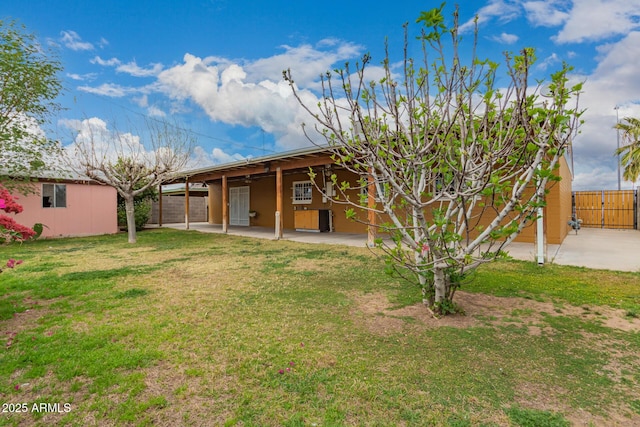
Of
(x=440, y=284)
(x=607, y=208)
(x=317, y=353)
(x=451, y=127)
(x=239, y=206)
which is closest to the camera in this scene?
(x=317, y=353)

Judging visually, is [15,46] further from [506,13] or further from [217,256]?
[506,13]

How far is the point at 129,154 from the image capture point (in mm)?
11172

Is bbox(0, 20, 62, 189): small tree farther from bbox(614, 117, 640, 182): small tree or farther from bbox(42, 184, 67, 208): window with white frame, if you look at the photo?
bbox(614, 117, 640, 182): small tree

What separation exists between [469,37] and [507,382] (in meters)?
2.95

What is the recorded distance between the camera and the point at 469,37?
9.57 feet

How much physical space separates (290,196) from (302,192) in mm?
831

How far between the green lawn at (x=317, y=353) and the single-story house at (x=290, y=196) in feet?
13.7

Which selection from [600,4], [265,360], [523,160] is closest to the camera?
[265,360]

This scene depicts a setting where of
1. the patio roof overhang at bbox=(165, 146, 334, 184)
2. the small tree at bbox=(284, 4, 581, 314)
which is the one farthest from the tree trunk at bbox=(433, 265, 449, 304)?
the patio roof overhang at bbox=(165, 146, 334, 184)

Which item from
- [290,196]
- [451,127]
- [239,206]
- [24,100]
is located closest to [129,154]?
[24,100]

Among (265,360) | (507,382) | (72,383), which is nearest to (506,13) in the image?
(507,382)

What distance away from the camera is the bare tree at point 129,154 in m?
10.5

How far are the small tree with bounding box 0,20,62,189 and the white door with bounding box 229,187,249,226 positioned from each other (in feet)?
27.6

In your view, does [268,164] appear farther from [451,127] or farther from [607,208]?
[607,208]
